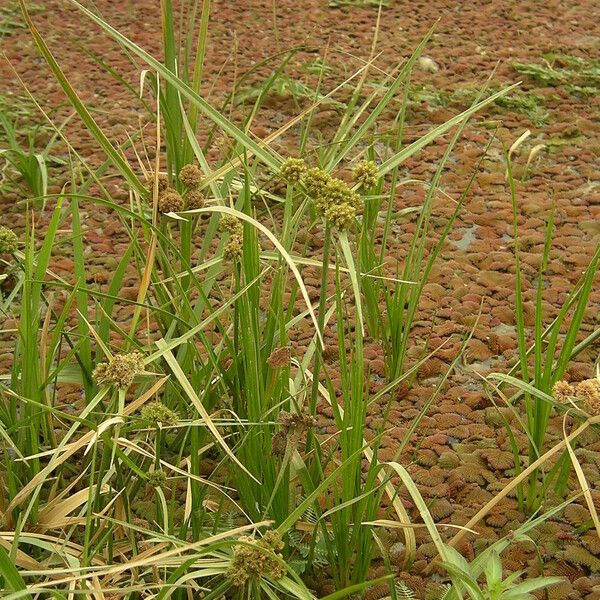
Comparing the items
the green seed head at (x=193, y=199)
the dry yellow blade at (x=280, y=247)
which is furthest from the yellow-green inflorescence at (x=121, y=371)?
the green seed head at (x=193, y=199)

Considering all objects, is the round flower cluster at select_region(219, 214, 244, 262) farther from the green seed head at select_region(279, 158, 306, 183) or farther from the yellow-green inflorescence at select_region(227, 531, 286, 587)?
the yellow-green inflorescence at select_region(227, 531, 286, 587)

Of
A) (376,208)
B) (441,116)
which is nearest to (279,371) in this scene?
(376,208)

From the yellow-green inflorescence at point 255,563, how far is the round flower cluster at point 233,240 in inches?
15.1

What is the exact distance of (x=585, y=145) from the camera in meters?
2.25

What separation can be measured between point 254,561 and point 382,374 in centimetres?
71

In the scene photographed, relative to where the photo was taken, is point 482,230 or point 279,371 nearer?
point 279,371

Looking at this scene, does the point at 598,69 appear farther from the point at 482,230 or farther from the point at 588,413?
the point at 588,413

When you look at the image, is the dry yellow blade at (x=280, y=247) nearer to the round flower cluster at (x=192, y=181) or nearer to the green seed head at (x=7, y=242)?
the round flower cluster at (x=192, y=181)

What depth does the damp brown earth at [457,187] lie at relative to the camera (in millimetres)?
1292

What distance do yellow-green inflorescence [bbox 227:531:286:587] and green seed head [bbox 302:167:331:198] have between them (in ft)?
1.26

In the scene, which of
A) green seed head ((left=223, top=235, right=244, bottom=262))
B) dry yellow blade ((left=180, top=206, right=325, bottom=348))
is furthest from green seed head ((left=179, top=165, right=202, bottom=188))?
dry yellow blade ((left=180, top=206, right=325, bottom=348))

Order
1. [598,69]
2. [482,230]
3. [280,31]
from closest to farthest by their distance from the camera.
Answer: [482,230] < [598,69] < [280,31]

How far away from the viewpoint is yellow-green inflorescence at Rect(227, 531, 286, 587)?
0.89m

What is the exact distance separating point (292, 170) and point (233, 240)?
18cm
